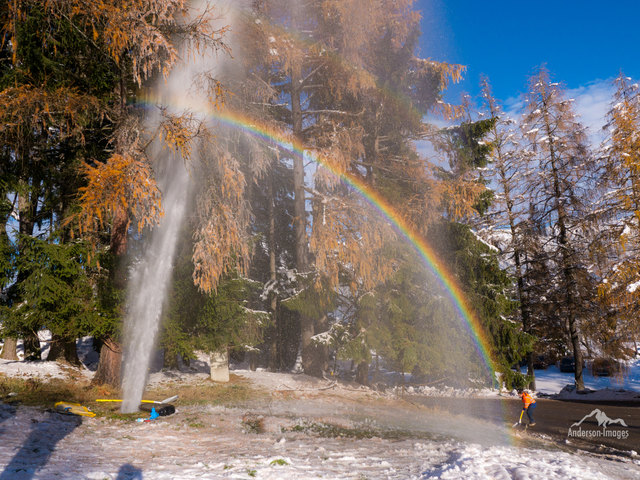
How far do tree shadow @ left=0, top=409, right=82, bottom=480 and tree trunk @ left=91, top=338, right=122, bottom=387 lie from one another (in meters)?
2.92

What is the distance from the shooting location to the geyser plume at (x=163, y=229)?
1012cm

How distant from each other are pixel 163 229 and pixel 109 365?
3.77 m

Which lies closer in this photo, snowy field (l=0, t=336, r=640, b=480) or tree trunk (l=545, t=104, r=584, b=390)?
snowy field (l=0, t=336, r=640, b=480)

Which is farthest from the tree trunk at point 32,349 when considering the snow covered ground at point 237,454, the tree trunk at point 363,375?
the tree trunk at point 363,375

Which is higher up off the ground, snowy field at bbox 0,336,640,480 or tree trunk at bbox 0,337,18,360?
tree trunk at bbox 0,337,18,360

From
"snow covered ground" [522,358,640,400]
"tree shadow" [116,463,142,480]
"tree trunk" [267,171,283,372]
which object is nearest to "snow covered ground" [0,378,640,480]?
"tree shadow" [116,463,142,480]

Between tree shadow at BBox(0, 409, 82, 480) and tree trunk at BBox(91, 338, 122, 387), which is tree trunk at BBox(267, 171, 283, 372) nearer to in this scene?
tree trunk at BBox(91, 338, 122, 387)

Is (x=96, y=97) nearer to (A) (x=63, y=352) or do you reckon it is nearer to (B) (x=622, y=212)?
(A) (x=63, y=352)

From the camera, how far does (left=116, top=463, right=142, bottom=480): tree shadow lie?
432cm

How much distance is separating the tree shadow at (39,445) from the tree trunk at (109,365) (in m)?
2.92

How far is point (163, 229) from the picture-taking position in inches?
444

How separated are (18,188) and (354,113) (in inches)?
432

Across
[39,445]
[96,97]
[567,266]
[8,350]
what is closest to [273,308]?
[8,350]

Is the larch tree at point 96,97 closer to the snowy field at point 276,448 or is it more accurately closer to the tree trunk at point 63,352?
the snowy field at point 276,448
